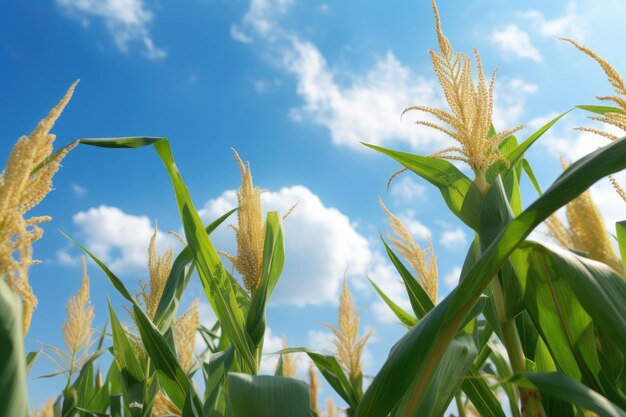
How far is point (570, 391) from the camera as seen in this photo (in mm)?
1425

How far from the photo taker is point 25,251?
4.64 ft

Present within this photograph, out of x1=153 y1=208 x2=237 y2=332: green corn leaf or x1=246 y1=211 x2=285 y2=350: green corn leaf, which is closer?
x1=246 y1=211 x2=285 y2=350: green corn leaf

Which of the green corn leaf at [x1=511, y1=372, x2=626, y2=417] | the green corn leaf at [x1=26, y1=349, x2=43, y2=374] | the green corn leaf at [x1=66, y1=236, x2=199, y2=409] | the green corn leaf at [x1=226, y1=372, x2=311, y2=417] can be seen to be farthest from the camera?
the green corn leaf at [x1=26, y1=349, x2=43, y2=374]

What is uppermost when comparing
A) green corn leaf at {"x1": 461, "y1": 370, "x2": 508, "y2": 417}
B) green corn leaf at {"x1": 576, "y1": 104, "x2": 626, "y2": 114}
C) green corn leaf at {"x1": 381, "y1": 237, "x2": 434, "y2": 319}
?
green corn leaf at {"x1": 576, "y1": 104, "x2": 626, "y2": 114}

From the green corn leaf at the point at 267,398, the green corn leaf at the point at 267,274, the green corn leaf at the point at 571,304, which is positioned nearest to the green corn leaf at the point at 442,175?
the green corn leaf at the point at 571,304

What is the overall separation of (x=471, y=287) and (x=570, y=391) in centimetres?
37

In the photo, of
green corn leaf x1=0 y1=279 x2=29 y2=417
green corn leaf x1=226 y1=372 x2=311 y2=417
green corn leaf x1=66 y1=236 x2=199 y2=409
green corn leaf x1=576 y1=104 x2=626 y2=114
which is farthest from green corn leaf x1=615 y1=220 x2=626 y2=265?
green corn leaf x1=0 y1=279 x2=29 y2=417

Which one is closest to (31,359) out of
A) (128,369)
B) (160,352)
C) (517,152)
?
(128,369)

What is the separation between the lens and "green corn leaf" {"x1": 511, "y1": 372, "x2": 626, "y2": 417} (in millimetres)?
1369

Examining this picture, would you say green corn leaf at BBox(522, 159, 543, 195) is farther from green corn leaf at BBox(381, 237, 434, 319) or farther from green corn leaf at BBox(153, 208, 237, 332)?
green corn leaf at BBox(153, 208, 237, 332)

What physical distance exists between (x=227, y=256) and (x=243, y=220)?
261mm

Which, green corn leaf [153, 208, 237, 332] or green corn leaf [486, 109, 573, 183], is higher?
green corn leaf [486, 109, 573, 183]

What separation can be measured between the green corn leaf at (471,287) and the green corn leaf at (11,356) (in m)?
0.89

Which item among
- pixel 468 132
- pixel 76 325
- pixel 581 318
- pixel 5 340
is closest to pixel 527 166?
pixel 468 132
